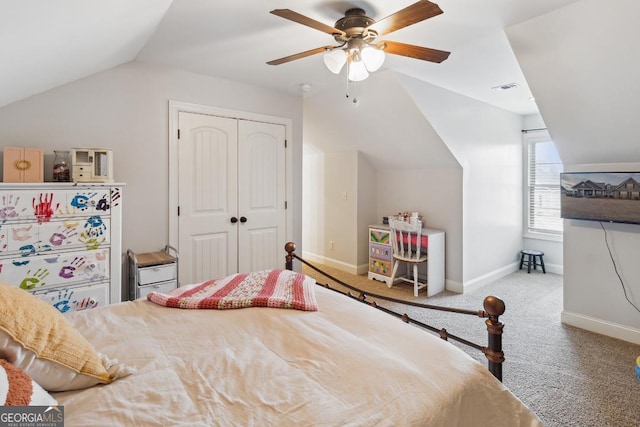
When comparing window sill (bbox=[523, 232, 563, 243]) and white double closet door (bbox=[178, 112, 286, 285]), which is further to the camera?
window sill (bbox=[523, 232, 563, 243])

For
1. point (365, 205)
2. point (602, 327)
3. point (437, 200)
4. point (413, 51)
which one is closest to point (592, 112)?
point (413, 51)

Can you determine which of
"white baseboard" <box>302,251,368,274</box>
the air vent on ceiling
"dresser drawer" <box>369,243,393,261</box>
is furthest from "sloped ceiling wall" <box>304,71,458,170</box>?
"white baseboard" <box>302,251,368,274</box>

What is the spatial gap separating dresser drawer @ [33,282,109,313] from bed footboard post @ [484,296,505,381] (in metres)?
2.52

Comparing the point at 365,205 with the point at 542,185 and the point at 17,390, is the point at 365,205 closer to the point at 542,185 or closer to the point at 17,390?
the point at 542,185

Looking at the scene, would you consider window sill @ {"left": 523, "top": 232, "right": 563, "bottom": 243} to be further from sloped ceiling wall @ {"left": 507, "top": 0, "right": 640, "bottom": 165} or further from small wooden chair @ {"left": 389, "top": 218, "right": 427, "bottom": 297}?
sloped ceiling wall @ {"left": 507, "top": 0, "right": 640, "bottom": 165}

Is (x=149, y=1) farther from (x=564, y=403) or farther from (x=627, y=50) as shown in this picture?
(x=564, y=403)

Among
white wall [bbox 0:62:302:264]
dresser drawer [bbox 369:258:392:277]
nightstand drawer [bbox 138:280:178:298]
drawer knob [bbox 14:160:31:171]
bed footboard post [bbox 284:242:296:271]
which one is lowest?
dresser drawer [bbox 369:258:392:277]

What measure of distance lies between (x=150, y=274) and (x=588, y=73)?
12.1ft

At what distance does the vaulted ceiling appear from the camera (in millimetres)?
1605

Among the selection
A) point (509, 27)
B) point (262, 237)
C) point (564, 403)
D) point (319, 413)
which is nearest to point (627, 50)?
point (509, 27)

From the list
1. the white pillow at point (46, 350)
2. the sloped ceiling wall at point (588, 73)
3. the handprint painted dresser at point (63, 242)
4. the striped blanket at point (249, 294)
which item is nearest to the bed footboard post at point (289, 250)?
the striped blanket at point (249, 294)

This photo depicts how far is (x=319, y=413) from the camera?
95cm

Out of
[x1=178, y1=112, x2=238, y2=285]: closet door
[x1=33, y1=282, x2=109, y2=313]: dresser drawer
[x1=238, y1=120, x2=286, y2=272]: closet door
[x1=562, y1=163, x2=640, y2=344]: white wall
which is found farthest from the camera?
[x1=238, y1=120, x2=286, y2=272]: closet door

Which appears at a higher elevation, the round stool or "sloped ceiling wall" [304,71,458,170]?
"sloped ceiling wall" [304,71,458,170]
